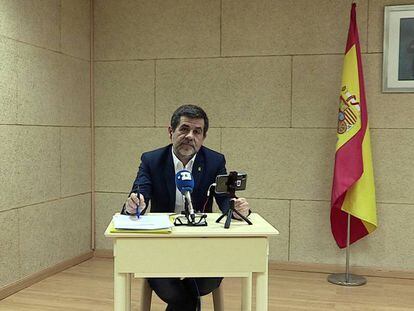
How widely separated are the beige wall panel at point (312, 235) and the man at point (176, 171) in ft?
5.95

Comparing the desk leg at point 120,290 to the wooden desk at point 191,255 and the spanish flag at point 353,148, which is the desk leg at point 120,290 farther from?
the spanish flag at point 353,148

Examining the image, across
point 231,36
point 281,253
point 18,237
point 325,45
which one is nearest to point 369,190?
point 281,253

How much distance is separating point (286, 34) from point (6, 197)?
2632 mm

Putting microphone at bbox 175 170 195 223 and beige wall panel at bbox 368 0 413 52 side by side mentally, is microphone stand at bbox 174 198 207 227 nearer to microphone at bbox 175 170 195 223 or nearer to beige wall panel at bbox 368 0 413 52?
microphone at bbox 175 170 195 223

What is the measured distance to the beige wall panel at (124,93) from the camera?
4.80 meters

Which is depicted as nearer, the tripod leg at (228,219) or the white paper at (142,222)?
the white paper at (142,222)

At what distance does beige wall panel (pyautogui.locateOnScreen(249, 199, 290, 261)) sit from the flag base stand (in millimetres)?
462

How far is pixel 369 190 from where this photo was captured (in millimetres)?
4113

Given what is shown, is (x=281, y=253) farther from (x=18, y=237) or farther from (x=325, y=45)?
(x=18, y=237)

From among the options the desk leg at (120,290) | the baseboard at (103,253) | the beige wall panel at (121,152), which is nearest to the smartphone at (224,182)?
the desk leg at (120,290)

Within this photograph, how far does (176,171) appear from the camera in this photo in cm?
285

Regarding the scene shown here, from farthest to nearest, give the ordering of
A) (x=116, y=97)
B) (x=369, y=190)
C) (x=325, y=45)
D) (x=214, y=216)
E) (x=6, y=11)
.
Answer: (x=116, y=97) < (x=325, y=45) < (x=369, y=190) < (x=6, y=11) < (x=214, y=216)

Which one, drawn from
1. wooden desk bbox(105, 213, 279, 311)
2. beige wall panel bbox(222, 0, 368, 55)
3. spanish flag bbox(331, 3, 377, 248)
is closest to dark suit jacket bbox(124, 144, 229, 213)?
wooden desk bbox(105, 213, 279, 311)

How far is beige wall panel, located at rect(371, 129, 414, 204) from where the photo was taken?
431 centimetres
